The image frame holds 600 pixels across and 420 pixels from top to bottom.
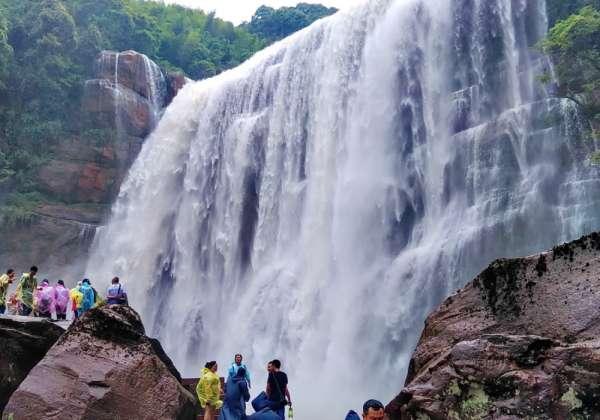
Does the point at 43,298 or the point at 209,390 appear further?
the point at 43,298

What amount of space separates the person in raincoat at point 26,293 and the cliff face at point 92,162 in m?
15.4

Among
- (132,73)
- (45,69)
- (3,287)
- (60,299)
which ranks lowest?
(3,287)

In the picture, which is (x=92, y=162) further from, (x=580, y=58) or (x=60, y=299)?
(x=580, y=58)

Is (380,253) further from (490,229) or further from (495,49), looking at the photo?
(495,49)

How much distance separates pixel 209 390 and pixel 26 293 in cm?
668

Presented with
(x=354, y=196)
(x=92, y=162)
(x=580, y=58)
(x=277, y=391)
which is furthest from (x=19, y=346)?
(x=92, y=162)

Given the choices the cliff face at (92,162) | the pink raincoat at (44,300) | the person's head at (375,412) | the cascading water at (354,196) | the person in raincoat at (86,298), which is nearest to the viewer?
the person's head at (375,412)

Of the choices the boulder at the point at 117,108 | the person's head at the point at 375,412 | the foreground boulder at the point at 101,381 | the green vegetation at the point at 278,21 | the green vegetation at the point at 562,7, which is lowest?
the person's head at the point at 375,412

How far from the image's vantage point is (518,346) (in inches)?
201

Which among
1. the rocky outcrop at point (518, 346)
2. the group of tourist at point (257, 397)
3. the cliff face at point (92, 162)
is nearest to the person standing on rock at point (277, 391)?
the group of tourist at point (257, 397)

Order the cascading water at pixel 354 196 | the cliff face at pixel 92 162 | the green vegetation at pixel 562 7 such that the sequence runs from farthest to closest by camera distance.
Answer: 1. the cliff face at pixel 92 162
2. the green vegetation at pixel 562 7
3. the cascading water at pixel 354 196

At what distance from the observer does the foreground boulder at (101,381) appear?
25.6 ft

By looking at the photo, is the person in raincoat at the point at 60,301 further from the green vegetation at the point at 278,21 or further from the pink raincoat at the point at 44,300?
the green vegetation at the point at 278,21

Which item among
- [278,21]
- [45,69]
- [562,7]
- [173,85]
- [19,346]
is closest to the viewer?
[19,346]
